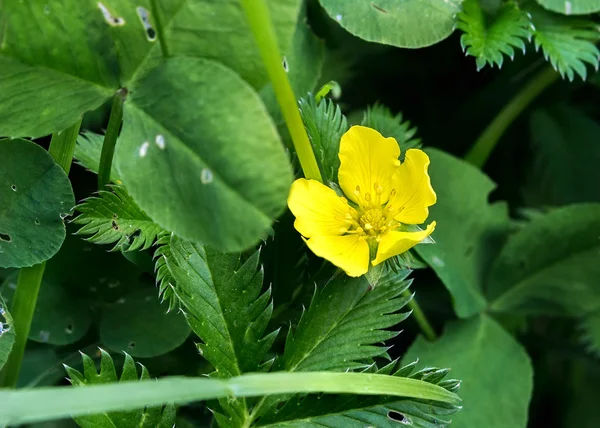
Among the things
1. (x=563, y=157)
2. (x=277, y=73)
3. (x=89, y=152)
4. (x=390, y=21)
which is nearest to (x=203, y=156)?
(x=277, y=73)

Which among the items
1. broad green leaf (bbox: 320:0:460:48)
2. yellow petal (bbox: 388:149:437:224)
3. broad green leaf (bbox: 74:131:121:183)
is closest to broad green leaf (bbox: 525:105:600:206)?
broad green leaf (bbox: 320:0:460:48)

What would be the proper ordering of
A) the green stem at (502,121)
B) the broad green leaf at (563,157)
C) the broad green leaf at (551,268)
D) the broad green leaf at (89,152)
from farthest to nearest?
the broad green leaf at (563,157), the green stem at (502,121), the broad green leaf at (551,268), the broad green leaf at (89,152)

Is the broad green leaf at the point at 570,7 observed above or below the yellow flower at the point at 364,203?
above

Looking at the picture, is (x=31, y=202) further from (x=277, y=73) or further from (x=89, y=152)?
(x=277, y=73)

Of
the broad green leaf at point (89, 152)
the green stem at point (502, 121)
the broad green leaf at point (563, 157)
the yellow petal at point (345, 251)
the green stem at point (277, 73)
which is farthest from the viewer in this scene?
the broad green leaf at point (563, 157)

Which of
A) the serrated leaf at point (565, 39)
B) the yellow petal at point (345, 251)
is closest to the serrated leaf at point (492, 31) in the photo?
the serrated leaf at point (565, 39)

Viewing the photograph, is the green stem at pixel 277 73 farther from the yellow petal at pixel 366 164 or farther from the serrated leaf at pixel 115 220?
the serrated leaf at pixel 115 220

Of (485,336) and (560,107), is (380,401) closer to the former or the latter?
(485,336)
